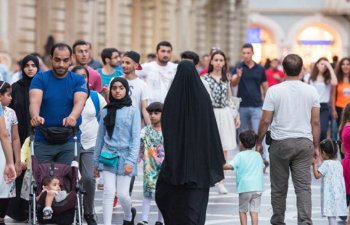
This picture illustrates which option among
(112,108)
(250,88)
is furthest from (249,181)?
(250,88)

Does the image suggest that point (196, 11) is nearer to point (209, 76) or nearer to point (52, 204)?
point (209, 76)

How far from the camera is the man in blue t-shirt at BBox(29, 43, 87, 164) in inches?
510

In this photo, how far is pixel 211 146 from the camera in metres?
11.7

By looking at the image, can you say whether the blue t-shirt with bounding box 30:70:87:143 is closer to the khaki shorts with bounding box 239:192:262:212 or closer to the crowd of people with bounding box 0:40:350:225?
the crowd of people with bounding box 0:40:350:225

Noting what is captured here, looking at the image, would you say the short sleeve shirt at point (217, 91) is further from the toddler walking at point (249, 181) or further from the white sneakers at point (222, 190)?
the toddler walking at point (249, 181)

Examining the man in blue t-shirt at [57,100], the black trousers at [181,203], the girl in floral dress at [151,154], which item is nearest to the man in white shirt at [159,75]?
the girl in floral dress at [151,154]

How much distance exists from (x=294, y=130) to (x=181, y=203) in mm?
2621

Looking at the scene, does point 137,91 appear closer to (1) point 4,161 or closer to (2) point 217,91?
(2) point 217,91

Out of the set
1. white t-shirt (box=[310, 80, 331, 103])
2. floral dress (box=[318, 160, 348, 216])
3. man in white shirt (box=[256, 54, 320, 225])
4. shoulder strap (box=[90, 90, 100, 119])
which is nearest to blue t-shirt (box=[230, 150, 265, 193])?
man in white shirt (box=[256, 54, 320, 225])

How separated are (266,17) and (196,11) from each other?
24.7 meters

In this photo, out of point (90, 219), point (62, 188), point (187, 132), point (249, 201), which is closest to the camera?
point (187, 132)

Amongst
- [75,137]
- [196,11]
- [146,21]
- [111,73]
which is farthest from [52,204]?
[196,11]

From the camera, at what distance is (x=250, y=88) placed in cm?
2203

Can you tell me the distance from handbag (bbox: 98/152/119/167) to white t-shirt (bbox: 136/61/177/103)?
4710 millimetres
